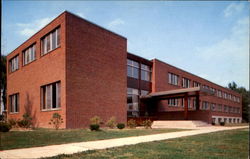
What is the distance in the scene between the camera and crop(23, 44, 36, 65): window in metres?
23.1

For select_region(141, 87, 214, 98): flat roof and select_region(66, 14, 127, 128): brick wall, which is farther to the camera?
select_region(141, 87, 214, 98): flat roof

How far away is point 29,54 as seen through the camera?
942 inches

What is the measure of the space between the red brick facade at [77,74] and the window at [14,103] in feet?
1.69

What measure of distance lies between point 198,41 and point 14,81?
23.9 m

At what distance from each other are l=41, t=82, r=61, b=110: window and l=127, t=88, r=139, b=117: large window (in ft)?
30.1

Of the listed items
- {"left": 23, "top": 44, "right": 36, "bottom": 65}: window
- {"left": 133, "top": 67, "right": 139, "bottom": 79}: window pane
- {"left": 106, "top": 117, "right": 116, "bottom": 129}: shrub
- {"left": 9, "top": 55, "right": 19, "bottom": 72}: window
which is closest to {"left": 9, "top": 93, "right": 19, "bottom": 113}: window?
{"left": 9, "top": 55, "right": 19, "bottom": 72}: window

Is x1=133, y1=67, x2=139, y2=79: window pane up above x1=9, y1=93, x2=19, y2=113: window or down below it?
above

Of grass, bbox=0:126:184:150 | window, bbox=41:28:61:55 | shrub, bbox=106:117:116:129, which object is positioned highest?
window, bbox=41:28:61:55

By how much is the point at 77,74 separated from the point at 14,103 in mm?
13506

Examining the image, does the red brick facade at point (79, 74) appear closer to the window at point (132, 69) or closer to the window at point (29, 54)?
the window at point (29, 54)

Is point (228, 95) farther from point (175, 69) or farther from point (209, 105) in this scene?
point (175, 69)

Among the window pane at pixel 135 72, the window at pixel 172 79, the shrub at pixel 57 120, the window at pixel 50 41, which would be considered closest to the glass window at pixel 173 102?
the window at pixel 172 79

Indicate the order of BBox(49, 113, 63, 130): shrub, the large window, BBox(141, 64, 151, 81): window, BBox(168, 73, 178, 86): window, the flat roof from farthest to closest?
BBox(168, 73, 178, 86): window < BBox(141, 64, 151, 81): window < the large window < the flat roof < BBox(49, 113, 63, 130): shrub

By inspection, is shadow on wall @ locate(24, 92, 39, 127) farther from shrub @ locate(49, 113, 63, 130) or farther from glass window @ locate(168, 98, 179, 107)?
glass window @ locate(168, 98, 179, 107)
